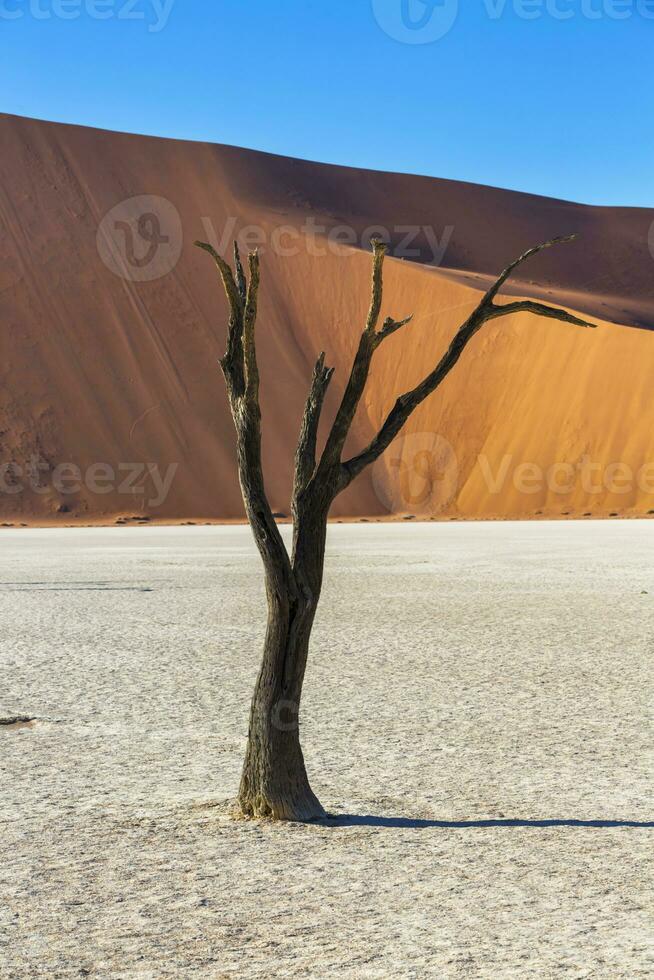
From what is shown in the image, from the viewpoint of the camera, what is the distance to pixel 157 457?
5219 cm

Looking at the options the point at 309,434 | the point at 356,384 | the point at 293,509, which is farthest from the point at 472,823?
the point at 356,384

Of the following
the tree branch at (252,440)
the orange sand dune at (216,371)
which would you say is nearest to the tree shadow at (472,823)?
the tree branch at (252,440)

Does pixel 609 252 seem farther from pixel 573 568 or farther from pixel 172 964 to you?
pixel 172 964

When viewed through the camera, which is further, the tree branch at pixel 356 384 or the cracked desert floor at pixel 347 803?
the tree branch at pixel 356 384

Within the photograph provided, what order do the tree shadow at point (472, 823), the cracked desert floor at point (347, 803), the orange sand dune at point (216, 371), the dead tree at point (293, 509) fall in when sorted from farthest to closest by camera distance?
the orange sand dune at point (216, 371), the dead tree at point (293, 509), the tree shadow at point (472, 823), the cracked desert floor at point (347, 803)

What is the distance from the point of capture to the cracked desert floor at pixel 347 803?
376cm

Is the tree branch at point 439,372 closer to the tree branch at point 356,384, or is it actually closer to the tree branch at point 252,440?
the tree branch at point 356,384

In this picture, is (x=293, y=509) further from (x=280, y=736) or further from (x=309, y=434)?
(x=280, y=736)

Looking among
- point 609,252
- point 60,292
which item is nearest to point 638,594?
point 60,292

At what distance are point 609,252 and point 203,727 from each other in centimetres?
8993

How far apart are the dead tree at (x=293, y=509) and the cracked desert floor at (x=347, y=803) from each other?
26cm

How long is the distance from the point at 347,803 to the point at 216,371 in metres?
51.9

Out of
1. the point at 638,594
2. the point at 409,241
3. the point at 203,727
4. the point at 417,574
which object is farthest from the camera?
the point at 409,241

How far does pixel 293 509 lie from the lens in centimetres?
532
